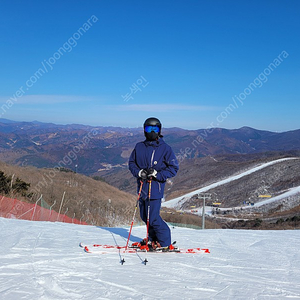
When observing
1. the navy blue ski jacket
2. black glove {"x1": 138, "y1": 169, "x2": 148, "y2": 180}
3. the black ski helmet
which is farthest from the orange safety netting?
the black ski helmet

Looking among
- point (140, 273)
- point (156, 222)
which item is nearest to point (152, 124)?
point (156, 222)

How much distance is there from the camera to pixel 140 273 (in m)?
4.28

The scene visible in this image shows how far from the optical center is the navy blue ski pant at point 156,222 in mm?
5621

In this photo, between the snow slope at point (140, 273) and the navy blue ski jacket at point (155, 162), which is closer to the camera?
the snow slope at point (140, 273)

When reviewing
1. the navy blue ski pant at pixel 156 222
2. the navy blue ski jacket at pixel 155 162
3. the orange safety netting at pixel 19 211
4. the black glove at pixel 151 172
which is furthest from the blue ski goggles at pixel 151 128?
the orange safety netting at pixel 19 211

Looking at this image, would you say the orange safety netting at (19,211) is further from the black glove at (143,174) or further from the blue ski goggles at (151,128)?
the blue ski goggles at (151,128)

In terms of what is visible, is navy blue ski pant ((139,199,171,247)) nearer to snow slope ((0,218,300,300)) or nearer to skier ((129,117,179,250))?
skier ((129,117,179,250))

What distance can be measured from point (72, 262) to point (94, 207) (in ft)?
88.6

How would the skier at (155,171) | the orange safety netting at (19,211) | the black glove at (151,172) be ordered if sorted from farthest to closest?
the orange safety netting at (19,211) → the skier at (155,171) → the black glove at (151,172)

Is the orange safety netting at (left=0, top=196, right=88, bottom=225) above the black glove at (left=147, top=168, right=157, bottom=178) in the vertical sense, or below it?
below

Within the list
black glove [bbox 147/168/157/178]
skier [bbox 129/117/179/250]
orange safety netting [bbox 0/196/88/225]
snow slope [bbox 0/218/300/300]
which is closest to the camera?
snow slope [bbox 0/218/300/300]

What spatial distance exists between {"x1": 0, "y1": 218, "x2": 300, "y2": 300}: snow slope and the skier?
454 mm

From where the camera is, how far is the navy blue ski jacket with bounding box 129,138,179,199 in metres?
5.62

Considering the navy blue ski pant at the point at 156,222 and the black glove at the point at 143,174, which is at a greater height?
the black glove at the point at 143,174
